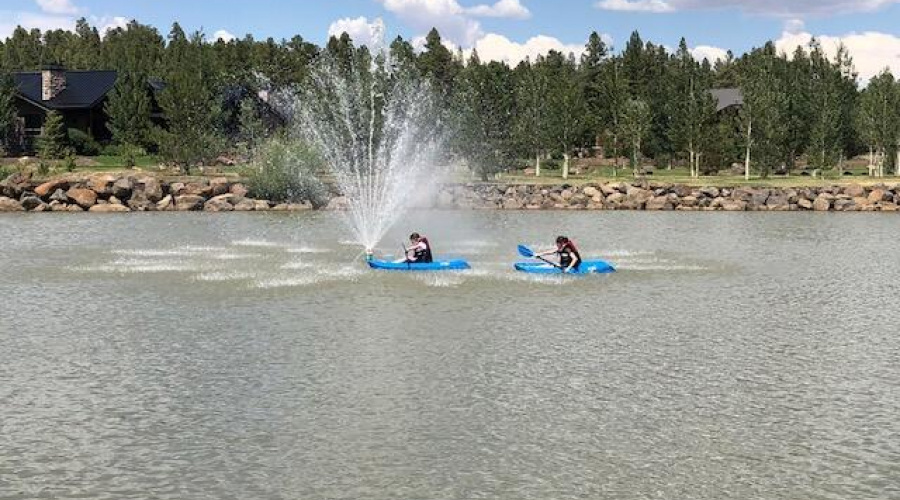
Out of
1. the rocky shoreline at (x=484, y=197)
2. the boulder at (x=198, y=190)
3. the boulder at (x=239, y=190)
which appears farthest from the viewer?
the boulder at (x=239, y=190)

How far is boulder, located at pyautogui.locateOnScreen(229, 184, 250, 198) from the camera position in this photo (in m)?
66.1

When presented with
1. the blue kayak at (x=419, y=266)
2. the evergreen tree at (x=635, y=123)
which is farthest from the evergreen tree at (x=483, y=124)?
the blue kayak at (x=419, y=266)

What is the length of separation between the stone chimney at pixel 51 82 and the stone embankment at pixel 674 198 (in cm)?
4118

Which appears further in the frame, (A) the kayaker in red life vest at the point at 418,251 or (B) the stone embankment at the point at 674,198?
(B) the stone embankment at the point at 674,198

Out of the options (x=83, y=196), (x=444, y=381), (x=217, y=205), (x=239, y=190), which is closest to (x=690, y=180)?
(x=239, y=190)

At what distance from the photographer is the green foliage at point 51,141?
252 ft

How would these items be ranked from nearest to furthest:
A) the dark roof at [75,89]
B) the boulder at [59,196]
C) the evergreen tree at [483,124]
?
the boulder at [59,196]
the evergreen tree at [483,124]
the dark roof at [75,89]

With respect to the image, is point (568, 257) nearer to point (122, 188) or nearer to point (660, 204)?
point (660, 204)

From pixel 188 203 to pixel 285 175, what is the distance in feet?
21.9

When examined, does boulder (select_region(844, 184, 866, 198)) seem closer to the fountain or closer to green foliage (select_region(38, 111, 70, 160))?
the fountain

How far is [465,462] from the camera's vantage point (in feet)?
42.6

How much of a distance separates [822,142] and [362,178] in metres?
42.6

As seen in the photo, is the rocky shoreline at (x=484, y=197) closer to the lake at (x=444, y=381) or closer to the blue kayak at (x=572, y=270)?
the lake at (x=444, y=381)

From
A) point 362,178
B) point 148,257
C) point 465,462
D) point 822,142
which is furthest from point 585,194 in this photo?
point 465,462
